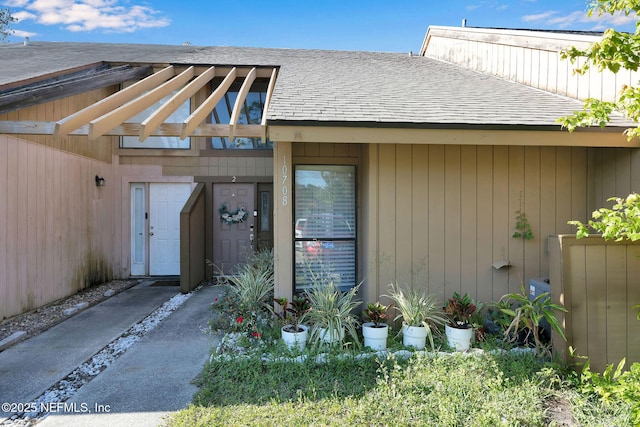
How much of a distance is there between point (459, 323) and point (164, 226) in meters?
6.33

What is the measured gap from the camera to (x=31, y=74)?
18.0ft

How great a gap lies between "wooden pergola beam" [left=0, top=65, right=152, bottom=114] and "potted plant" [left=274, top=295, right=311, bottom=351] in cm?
431

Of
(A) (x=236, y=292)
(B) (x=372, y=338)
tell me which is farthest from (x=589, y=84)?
(A) (x=236, y=292)

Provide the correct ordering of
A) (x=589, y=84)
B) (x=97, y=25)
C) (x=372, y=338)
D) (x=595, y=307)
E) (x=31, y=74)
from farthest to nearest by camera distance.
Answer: (x=97, y=25)
(x=31, y=74)
(x=589, y=84)
(x=372, y=338)
(x=595, y=307)

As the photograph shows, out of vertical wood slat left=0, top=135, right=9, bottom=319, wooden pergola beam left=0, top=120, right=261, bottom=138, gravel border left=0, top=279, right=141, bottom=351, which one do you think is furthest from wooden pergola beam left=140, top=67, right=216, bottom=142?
gravel border left=0, top=279, right=141, bottom=351

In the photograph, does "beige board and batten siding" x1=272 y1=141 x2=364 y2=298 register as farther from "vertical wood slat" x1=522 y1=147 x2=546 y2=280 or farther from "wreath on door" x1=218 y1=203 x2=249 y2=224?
"wreath on door" x1=218 y1=203 x2=249 y2=224

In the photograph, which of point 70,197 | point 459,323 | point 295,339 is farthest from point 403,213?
point 70,197

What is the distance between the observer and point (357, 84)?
216 inches

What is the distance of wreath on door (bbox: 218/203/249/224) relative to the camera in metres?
7.50

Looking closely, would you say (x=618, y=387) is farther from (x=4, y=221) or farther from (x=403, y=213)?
(x=4, y=221)

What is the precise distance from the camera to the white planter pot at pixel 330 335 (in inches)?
145

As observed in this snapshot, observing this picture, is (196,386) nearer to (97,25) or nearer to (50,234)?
(50,234)

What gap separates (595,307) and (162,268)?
24.5 ft

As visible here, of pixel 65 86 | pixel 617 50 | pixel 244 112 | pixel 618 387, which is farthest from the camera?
pixel 244 112
